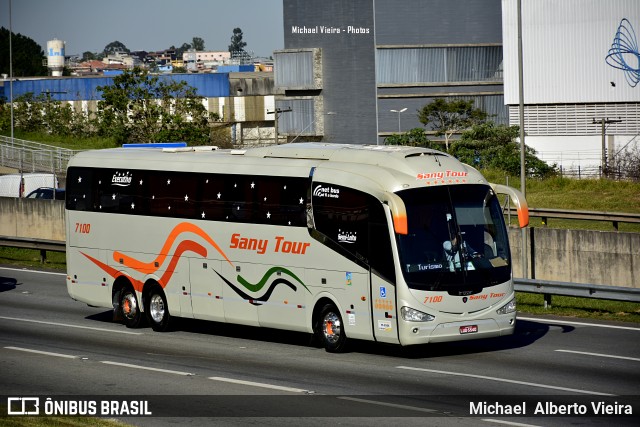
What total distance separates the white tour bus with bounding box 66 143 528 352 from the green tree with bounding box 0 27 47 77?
6073 inches

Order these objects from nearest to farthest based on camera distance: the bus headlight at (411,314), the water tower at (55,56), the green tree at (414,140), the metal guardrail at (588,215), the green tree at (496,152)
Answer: the bus headlight at (411,314), the metal guardrail at (588,215), the green tree at (496,152), the green tree at (414,140), the water tower at (55,56)

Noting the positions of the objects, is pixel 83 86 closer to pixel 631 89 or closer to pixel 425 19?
pixel 425 19

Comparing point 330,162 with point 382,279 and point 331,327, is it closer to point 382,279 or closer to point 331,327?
point 382,279

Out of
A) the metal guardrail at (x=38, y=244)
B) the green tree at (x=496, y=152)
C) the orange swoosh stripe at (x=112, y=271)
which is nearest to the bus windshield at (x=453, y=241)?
the orange swoosh stripe at (x=112, y=271)

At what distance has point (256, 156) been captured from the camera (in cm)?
2184

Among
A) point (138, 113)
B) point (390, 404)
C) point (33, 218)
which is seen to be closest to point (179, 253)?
point (390, 404)

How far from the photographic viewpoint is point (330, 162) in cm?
2020

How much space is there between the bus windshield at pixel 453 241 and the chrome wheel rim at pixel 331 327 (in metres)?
1.97

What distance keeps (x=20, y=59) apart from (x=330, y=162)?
16830 cm

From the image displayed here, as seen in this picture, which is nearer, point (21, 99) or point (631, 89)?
point (631, 89)

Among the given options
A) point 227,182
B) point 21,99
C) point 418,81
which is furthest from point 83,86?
point 227,182

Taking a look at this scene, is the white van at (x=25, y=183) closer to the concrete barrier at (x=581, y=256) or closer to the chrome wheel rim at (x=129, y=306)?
the concrete barrier at (x=581, y=256)

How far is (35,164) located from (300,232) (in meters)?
44.6

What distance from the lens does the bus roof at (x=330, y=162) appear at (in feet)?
63.2
